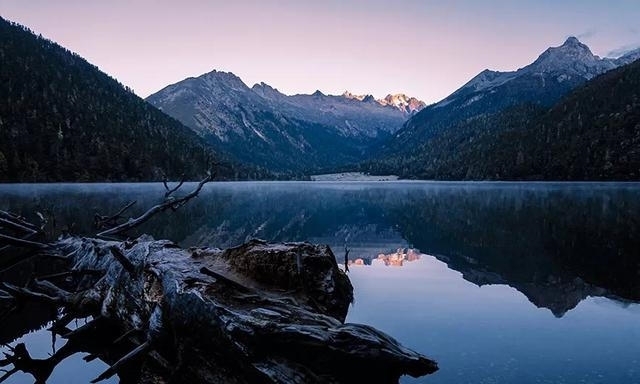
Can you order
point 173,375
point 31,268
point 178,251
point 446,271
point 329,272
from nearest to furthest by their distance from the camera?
point 173,375
point 329,272
point 178,251
point 31,268
point 446,271

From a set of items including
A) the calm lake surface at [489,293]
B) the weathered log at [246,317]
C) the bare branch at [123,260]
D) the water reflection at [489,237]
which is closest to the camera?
the weathered log at [246,317]

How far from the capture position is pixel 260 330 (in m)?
10.2

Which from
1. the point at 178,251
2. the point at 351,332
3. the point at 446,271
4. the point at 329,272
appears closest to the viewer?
the point at 351,332

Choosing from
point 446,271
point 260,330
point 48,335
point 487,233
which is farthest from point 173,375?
point 487,233

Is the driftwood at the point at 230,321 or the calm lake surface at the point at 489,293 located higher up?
the driftwood at the point at 230,321

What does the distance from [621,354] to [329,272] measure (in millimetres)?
9756

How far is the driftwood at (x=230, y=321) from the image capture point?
10.1 meters

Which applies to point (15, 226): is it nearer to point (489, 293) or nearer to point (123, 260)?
point (123, 260)

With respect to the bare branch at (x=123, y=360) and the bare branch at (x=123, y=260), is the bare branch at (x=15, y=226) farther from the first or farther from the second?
the bare branch at (x=123, y=360)

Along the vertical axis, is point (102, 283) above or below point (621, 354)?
above

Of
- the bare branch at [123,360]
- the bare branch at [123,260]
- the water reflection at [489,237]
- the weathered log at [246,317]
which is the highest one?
the bare branch at [123,260]

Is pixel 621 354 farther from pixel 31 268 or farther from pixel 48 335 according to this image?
pixel 31 268

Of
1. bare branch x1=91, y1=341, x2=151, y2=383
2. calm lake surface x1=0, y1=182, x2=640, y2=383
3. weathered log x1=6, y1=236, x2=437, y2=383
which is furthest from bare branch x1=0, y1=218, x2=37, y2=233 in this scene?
bare branch x1=91, y1=341, x2=151, y2=383

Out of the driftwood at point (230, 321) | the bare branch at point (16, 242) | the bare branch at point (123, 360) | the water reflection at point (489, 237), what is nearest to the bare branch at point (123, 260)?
the driftwood at point (230, 321)
